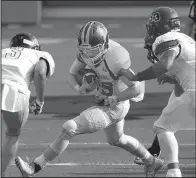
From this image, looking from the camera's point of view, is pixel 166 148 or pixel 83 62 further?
pixel 83 62

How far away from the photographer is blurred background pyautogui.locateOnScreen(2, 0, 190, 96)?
78.6 feet

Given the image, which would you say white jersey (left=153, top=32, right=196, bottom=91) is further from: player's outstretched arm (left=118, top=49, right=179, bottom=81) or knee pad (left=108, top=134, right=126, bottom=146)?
knee pad (left=108, top=134, right=126, bottom=146)

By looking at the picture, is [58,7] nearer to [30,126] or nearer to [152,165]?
[30,126]

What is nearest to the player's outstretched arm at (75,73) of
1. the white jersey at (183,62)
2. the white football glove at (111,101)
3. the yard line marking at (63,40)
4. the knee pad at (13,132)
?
the white football glove at (111,101)

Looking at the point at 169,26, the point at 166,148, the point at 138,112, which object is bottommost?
the point at 138,112

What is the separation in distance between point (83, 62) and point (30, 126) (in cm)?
403

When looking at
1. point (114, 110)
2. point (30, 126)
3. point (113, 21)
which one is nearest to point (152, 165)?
point (114, 110)

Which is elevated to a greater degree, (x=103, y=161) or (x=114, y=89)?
(x=114, y=89)

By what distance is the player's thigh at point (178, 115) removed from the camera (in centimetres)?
828

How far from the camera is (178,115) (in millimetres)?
8305

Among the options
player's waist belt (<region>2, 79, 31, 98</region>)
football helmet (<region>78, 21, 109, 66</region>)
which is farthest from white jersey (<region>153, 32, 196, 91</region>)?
player's waist belt (<region>2, 79, 31, 98</region>)

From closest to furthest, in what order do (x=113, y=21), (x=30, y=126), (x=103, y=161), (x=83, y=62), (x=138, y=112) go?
(x=83, y=62)
(x=103, y=161)
(x=30, y=126)
(x=138, y=112)
(x=113, y=21)

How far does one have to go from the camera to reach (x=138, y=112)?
45.3 feet

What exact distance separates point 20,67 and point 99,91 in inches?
34.0
